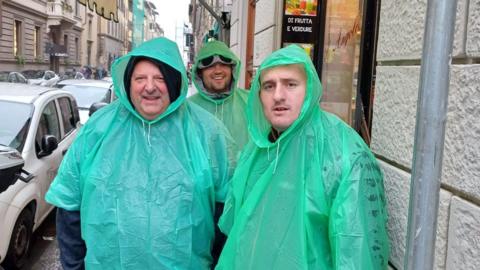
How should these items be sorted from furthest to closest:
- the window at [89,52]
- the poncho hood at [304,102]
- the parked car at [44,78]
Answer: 1. the window at [89,52]
2. the parked car at [44,78]
3. the poncho hood at [304,102]

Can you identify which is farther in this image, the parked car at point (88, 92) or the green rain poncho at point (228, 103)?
the parked car at point (88, 92)

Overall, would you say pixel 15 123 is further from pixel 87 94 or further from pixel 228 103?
pixel 87 94

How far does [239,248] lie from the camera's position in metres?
1.80

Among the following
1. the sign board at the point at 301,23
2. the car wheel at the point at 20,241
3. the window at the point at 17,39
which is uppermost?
the window at the point at 17,39

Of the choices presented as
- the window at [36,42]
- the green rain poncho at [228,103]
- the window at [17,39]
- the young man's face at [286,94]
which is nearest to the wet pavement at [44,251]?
the green rain poncho at [228,103]

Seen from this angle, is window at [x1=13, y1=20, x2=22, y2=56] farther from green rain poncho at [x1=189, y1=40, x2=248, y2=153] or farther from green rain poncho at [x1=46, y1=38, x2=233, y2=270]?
green rain poncho at [x1=46, y1=38, x2=233, y2=270]

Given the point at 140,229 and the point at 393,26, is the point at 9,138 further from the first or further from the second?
the point at 393,26

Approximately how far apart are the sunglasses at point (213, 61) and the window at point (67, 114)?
285cm

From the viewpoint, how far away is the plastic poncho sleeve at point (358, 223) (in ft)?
5.09

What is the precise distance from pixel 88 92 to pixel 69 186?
821cm

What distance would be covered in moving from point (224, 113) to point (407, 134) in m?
2.13

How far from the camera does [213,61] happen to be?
3996mm

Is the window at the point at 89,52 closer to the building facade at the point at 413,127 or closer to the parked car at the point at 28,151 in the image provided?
the parked car at the point at 28,151

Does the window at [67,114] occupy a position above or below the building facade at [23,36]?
below
